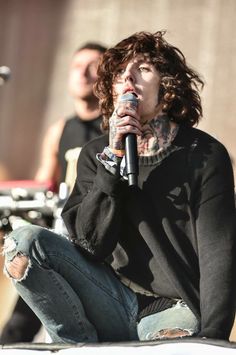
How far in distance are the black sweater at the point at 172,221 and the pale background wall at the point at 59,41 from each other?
3510 mm

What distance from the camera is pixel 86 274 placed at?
3.33m

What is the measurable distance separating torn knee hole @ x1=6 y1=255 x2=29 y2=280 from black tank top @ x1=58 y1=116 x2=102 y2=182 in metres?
1.97

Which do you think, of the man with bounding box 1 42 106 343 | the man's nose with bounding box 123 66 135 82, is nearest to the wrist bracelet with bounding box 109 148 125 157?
the man's nose with bounding box 123 66 135 82

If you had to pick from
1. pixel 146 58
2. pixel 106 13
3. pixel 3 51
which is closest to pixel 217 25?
pixel 106 13

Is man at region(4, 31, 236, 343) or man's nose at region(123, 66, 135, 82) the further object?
man's nose at region(123, 66, 135, 82)

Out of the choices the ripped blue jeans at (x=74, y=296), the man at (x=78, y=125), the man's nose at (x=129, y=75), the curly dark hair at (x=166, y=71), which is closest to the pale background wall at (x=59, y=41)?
the man at (x=78, y=125)

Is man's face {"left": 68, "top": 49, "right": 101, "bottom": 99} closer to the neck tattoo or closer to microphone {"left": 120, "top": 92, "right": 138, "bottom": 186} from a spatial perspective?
the neck tattoo

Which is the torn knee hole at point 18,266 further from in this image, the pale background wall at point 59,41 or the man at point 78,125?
the pale background wall at point 59,41

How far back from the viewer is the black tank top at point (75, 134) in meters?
5.29

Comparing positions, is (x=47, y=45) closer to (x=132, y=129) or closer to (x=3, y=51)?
(x=3, y=51)

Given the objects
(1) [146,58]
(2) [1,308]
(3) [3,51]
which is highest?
(1) [146,58]

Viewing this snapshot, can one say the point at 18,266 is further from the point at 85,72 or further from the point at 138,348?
the point at 85,72

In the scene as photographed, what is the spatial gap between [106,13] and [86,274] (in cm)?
422

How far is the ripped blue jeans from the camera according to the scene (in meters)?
3.24
